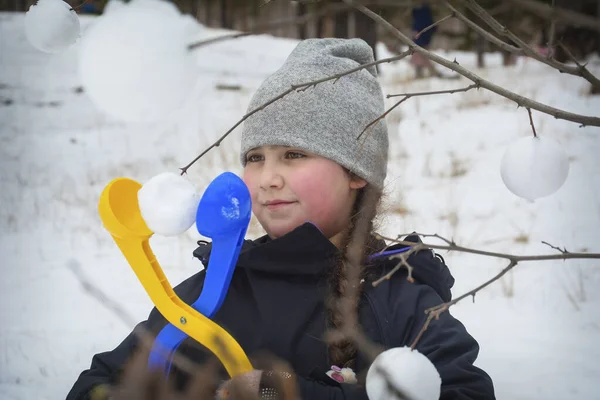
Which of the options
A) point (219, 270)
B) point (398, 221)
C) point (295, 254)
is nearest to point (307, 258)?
point (295, 254)

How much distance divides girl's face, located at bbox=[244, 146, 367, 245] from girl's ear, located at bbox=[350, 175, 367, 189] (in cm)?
3

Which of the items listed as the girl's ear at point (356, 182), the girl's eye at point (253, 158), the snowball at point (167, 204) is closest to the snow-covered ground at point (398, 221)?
the girl's ear at point (356, 182)

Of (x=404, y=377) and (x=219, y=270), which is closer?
(x=404, y=377)

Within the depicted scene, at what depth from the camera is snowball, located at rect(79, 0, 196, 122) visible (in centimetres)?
97

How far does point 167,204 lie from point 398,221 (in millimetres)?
2186

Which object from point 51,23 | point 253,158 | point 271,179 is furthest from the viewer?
point 253,158

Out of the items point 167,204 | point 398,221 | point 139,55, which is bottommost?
point 398,221

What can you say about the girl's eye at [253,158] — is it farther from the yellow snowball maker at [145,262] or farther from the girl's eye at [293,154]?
the yellow snowball maker at [145,262]

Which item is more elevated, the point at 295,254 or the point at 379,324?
the point at 295,254

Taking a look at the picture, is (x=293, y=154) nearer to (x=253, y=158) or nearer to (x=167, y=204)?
(x=253, y=158)

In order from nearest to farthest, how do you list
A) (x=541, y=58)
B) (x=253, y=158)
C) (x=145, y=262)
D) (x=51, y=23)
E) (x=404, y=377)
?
(x=404, y=377), (x=541, y=58), (x=51, y=23), (x=145, y=262), (x=253, y=158)

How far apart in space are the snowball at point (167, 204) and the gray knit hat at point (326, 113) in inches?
18.2

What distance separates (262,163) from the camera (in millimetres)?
1655

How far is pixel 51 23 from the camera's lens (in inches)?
43.3
